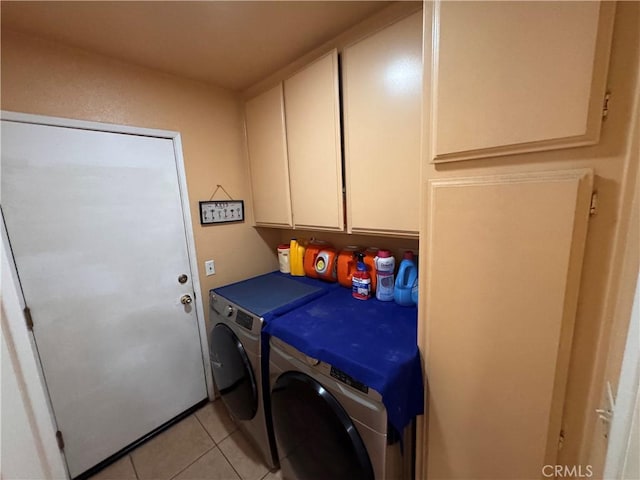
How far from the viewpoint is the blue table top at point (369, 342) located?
85 cm

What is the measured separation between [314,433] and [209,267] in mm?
1340

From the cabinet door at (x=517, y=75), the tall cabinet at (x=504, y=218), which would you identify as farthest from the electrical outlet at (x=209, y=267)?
the cabinet door at (x=517, y=75)

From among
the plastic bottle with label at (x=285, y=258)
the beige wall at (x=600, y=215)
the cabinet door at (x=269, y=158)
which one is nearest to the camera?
the beige wall at (x=600, y=215)

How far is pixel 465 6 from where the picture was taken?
70 centimetres

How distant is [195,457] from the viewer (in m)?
1.58

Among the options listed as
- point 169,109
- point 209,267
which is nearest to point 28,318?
point 209,267

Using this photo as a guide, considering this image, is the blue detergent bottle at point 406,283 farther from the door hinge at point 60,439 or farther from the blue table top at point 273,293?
the door hinge at point 60,439

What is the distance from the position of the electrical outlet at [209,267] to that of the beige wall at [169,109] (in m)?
0.03

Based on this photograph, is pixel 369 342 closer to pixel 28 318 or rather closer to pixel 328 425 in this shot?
pixel 328 425

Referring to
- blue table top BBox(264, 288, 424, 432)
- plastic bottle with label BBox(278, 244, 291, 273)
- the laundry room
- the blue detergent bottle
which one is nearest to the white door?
the laundry room

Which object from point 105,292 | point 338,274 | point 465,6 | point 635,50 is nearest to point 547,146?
point 635,50

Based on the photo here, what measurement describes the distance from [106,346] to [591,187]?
230cm

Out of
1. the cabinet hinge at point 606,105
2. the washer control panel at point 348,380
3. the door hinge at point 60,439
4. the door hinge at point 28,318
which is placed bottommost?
the door hinge at point 60,439

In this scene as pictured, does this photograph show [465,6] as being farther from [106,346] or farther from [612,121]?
[106,346]
